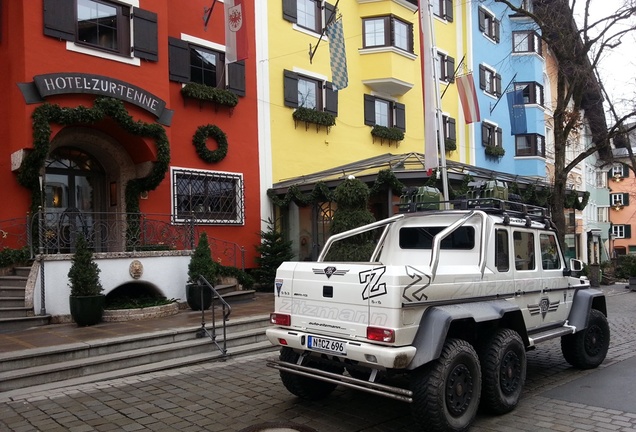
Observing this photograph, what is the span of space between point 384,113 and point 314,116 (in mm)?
4112

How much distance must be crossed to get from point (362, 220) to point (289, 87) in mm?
6322

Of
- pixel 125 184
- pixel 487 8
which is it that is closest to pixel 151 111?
pixel 125 184

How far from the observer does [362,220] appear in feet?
42.1

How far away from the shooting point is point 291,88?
17.2 meters

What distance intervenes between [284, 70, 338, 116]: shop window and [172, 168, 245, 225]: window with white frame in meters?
3.51

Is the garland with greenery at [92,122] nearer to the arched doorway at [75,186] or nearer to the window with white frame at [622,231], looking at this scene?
the arched doorway at [75,186]

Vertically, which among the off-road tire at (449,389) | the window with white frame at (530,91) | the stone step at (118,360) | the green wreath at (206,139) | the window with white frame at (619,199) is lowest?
the stone step at (118,360)

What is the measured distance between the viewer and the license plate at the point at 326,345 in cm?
526

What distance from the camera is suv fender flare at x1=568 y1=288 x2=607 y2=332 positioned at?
7.51 meters

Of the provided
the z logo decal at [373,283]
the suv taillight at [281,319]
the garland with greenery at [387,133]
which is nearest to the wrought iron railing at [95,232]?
the suv taillight at [281,319]

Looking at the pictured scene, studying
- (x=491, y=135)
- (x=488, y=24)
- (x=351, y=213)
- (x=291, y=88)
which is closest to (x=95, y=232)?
(x=351, y=213)

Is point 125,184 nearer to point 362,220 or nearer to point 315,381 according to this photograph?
point 362,220

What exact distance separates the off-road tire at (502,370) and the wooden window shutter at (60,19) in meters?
10.5

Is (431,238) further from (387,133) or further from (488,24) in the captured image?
(488,24)
